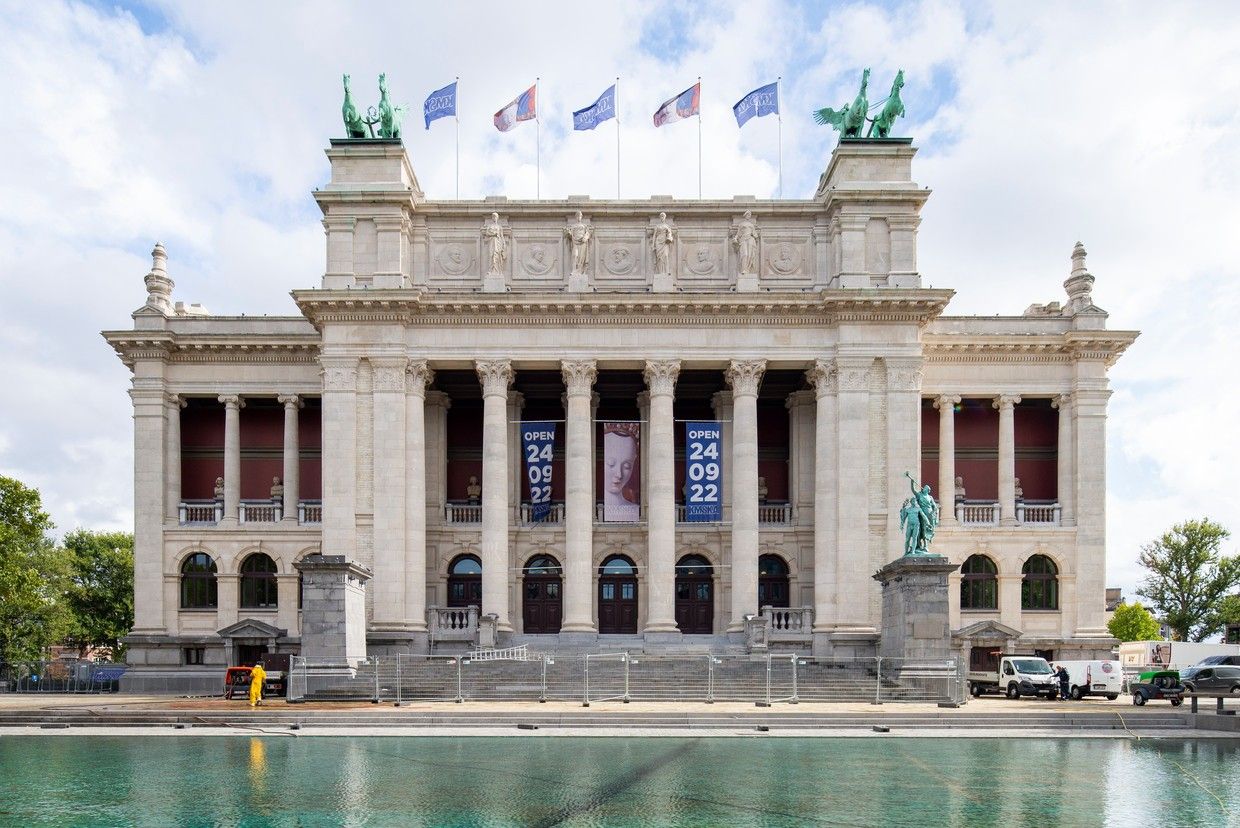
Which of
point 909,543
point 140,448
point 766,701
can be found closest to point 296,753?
point 766,701

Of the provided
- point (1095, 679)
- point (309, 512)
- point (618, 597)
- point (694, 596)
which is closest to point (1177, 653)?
point (1095, 679)

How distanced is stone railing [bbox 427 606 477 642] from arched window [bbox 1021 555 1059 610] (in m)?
24.6

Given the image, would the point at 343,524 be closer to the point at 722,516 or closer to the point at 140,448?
the point at 140,448

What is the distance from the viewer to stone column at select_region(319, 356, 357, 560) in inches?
2000

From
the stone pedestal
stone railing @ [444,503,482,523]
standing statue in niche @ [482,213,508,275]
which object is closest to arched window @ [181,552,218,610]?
stone railing @ [444,503,482,523]

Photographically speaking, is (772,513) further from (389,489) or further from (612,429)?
(389,489)

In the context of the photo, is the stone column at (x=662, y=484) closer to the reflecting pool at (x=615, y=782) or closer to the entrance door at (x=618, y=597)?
the entrance door at (x=618, y=597)

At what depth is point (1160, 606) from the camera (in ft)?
287

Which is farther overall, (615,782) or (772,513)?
(772,513)

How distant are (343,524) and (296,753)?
25.3 metres

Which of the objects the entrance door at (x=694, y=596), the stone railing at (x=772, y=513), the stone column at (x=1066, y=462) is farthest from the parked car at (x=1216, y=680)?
the entrance door at (x=694, y=596)

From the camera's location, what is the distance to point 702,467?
51.5 m

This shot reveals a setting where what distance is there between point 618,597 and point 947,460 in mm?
16107

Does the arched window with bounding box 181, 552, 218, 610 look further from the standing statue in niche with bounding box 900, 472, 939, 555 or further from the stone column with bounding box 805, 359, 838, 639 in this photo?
the standing statue in niche with bounding box 900, 472, 939, 555
